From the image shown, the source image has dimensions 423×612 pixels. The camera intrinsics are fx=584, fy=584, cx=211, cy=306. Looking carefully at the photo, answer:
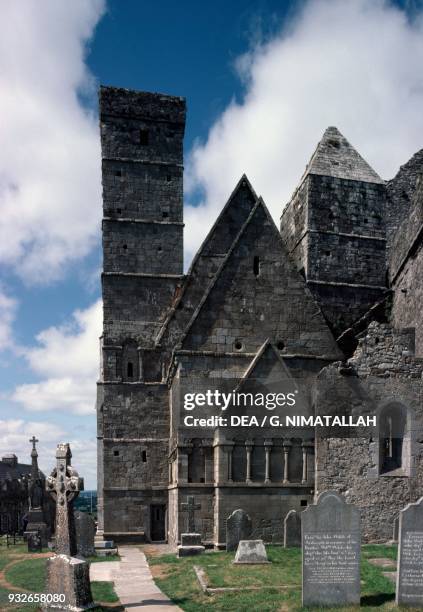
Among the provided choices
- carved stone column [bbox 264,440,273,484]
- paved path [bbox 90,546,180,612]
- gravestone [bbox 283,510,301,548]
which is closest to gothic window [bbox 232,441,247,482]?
carved stone column [bbox 264,440,273,484]

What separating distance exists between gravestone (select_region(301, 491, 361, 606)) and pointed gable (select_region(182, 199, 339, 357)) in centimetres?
873

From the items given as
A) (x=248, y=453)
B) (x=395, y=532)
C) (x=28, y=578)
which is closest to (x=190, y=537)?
(x=248, y=453)

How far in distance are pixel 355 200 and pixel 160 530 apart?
15339 mm

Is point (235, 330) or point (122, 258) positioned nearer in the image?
point (235, 330)

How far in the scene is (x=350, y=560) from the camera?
10.5m

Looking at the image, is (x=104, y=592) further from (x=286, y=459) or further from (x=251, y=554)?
(x=286, y=459)

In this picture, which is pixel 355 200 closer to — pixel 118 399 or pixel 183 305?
pixel 183 305

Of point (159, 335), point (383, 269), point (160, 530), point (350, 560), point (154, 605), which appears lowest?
point (160, 530)

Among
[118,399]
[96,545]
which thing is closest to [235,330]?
[118,399]

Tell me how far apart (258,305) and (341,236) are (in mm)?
6308

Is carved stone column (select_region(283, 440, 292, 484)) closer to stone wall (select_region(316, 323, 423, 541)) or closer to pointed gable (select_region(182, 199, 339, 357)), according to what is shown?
stone wall (select_region(316, 323, 423, 541))

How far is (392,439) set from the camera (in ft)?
57.8

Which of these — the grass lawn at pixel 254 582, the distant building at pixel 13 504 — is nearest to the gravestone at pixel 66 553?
the grass lawn at pixel 254 582

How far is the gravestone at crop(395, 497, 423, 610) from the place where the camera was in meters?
10.2
